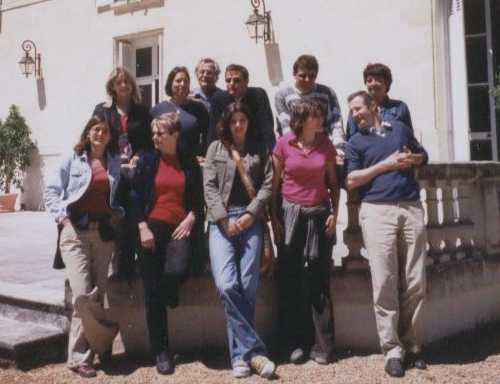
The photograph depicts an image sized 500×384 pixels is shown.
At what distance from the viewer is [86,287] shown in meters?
4.01

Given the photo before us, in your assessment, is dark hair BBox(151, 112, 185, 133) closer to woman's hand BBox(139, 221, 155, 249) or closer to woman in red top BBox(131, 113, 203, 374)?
woman in red top BBox(131, 113, 203, 374)

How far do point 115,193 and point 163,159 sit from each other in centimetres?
40

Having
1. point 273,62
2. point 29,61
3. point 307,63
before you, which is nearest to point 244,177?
point 307,63

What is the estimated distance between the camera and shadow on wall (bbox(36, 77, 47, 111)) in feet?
39.8

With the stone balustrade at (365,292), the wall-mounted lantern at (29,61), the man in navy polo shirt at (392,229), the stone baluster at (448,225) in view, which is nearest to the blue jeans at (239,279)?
the stone balustrade at (365,292)

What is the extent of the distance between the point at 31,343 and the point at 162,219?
1309 millimetres

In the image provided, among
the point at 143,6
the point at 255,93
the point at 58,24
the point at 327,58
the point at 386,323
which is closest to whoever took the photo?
the point at 386,323

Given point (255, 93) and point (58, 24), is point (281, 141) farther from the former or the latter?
point (58, 24)

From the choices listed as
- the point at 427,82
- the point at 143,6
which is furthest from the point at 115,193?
the point at 143,6

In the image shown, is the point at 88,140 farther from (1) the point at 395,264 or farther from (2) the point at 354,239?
(1) the point at 395,264

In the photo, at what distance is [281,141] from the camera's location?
13.3 feet

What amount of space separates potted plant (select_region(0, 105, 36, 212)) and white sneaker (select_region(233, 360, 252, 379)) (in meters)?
9.49

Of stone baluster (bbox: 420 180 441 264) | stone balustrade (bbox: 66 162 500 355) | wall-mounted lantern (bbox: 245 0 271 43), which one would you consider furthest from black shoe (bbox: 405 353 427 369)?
wall-mounted lantern (bbox: 245 0 271 43)

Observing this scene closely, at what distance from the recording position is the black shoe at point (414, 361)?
13.0 feet
